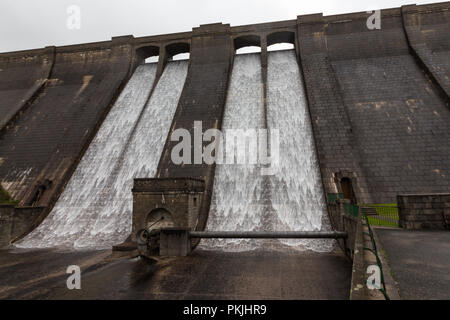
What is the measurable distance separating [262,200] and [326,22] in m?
19.2

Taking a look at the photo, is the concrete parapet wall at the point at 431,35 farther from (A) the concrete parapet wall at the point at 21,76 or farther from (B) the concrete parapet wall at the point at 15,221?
(A) the concrete parapet wall at the point at 21,76

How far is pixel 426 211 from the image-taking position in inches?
388

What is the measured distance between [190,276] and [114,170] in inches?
472

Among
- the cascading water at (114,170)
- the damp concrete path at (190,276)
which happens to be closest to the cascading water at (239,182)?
the damp concrete path at (190,276)

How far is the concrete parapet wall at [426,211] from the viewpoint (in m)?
9.77

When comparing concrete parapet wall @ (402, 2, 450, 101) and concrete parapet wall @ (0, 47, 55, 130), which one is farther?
concrete parapet wall @ (0, 47, 55, 130)

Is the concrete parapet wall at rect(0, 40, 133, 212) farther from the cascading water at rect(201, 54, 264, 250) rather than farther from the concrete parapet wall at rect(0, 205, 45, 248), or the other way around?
the cascading water at rect(201, 54, 264, 250)

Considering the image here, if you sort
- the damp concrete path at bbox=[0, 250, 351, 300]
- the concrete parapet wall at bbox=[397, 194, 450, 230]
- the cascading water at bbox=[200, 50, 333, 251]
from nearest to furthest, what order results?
the damp concrete path at bbox=[0, 250, 351, 300] < the concrete parapet wall at bbox=[397, 194, 450, 230] < the cascading water at bbox=[200, 50, 333, 251]

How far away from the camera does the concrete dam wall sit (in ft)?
46.6

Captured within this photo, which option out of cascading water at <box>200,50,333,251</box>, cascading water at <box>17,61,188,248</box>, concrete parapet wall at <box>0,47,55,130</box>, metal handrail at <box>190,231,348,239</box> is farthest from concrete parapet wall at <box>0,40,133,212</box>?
metal handrail at <box>190,231,348,239</box>

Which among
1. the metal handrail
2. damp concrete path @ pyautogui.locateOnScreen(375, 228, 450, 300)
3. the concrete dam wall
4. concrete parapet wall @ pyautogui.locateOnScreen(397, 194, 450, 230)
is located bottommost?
the metal handrail

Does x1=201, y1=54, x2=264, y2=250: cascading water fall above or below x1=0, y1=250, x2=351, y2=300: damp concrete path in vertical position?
above

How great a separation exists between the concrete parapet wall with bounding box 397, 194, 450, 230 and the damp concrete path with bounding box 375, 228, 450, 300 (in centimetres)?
77

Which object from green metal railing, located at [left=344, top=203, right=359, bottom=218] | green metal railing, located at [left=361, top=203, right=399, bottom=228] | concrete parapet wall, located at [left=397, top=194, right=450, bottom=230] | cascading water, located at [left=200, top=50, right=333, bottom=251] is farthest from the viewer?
cascading water, located at [left=200, top=50, right=333, bottom=251]
